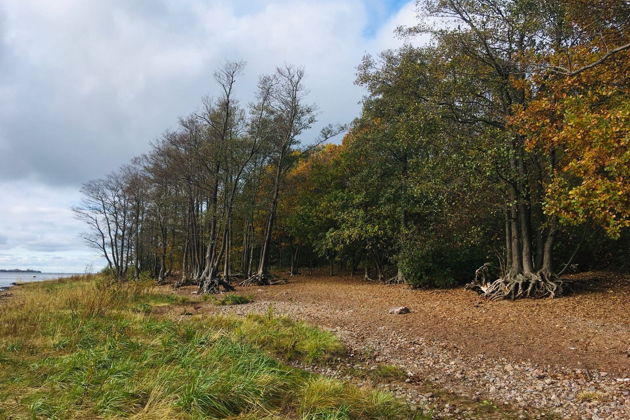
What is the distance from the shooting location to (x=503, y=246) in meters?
14.8

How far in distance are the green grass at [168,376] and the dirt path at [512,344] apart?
1.17 metres

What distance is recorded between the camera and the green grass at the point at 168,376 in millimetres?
3596

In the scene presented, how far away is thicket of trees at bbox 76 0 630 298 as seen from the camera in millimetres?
8352

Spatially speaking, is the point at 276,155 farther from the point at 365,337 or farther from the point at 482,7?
the point at 365,337

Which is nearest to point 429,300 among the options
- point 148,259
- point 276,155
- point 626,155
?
point 626,155

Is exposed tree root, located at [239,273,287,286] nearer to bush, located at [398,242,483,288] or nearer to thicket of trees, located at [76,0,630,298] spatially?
thicket of trees, located at [76,0,630,298]

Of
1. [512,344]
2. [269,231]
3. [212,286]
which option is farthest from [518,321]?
[269,231]

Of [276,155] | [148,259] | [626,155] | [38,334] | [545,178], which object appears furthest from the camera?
[148,259]

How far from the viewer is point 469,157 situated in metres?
11.6

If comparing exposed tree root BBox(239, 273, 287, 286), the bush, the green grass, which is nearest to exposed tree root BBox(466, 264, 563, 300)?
the bush

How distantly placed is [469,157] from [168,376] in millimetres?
10241

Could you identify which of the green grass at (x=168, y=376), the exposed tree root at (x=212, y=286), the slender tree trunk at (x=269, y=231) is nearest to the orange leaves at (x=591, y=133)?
the green grass at (x=168, y=376)

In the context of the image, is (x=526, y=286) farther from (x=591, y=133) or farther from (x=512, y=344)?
(x=591, y=133)

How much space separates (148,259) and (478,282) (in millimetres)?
36153
